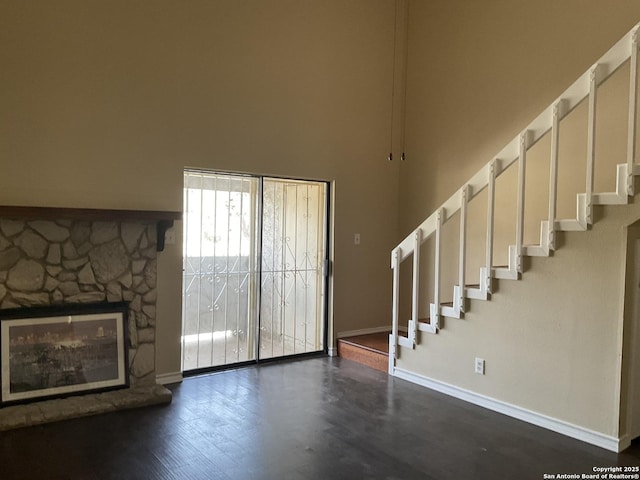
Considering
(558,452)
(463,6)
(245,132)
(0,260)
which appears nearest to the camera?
(558,452)

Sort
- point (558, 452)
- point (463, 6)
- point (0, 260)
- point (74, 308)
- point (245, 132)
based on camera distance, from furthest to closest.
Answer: point (463, 6) < point (245, 132) < point (74, 308) < point (0, 260) < point (558, 452)

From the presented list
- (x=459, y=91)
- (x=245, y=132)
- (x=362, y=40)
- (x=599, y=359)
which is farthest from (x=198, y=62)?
(x=599, y=359)

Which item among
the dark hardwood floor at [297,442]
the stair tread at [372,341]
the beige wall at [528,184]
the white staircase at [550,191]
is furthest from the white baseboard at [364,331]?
the dark hardwood floor at [297,442]

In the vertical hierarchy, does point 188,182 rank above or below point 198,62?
below

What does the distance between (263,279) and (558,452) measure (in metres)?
3.01

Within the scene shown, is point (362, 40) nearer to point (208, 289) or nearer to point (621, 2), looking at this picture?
point (621, 2)

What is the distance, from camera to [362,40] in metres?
5.71

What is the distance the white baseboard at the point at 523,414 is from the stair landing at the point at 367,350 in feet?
0.83

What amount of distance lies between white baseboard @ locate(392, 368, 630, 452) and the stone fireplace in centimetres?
224

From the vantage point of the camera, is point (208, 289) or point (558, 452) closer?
point (558, 452)

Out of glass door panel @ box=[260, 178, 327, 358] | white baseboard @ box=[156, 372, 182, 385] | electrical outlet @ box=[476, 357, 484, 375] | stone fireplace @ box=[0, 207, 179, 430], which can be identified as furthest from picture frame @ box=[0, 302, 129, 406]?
electrical outlet @ box=[476, 357, 484, 375]

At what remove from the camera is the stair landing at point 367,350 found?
505 centimetres

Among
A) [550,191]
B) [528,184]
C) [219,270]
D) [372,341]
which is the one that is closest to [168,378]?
[219,270]

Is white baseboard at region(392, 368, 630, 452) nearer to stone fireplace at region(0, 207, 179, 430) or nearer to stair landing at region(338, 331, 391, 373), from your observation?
stair landing at region(338, 331, 391, 373)
